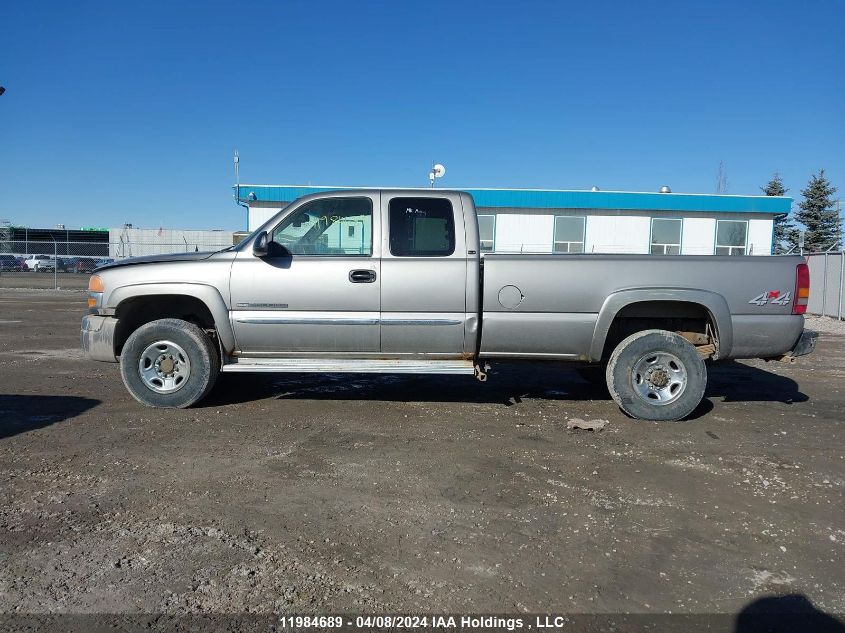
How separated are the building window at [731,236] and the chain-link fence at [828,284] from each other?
6.74m

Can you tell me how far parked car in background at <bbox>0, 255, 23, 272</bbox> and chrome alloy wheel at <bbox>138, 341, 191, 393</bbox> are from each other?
141ft

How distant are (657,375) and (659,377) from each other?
0.03 metres

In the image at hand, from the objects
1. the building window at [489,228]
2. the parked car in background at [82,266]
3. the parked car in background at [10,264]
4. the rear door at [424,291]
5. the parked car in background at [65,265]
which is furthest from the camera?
the parked car in background at [65,265]

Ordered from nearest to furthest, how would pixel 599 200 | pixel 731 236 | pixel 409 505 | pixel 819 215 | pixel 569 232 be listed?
pixel 409 505 < pixel 599 200 < pixel 569 232 < pixel 731 236 < pixel 819 215

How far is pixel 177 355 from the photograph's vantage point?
18.7 feet

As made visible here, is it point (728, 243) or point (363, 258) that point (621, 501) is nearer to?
point (363, 258)

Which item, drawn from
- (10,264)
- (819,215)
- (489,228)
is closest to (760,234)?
(489,228)

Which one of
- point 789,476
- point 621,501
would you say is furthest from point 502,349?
point 789,476

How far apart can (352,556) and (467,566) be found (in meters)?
0.58

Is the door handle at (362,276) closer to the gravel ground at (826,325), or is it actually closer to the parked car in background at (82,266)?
the gravel ground at (826,325)

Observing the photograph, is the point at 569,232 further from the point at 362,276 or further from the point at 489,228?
the point at 362,276

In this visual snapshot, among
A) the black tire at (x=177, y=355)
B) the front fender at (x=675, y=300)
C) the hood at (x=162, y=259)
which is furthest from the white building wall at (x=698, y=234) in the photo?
the black tire at (x=177, y=355)

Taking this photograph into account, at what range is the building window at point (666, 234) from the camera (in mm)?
24969

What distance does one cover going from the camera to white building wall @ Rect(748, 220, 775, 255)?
2508cm
